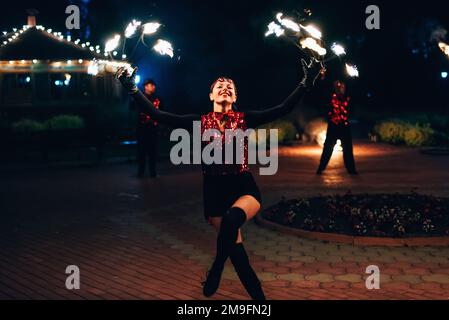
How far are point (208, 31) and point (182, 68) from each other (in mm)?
4740

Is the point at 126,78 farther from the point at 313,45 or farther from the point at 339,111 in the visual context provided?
the point at 339,111

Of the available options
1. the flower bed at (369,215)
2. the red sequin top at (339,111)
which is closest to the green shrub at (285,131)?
the red sequin top at (339,111)

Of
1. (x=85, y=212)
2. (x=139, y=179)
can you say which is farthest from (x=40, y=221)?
(x=139, y=179)

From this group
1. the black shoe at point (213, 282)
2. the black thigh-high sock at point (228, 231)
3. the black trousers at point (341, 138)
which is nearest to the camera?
the black thigh-high sock at point (228, 231)

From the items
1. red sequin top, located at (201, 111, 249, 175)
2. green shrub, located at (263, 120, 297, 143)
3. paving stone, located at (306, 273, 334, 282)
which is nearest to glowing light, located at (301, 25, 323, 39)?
red sequin top, located at (201, 111, 249, 175)

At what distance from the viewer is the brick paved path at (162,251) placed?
6.77 metres

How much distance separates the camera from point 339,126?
51.2ft

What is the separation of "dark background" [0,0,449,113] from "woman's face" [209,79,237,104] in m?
18.4

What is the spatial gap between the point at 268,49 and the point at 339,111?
1668cm

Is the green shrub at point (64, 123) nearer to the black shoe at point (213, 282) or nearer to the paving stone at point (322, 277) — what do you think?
the paving stone at point (322, 277)

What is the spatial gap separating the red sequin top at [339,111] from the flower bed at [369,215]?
4.37m

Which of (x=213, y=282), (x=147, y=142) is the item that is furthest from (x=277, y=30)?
(x=147, y=142)

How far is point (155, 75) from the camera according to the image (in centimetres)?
3859

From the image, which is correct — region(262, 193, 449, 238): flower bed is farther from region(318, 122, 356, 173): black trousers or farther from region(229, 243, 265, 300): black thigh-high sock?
region(318, 122, 356, 173): black trousers
